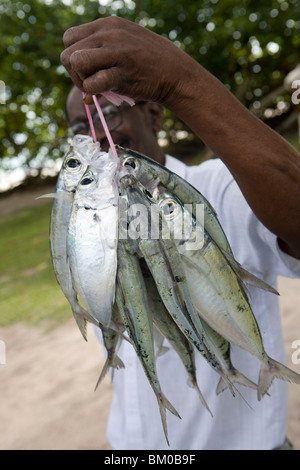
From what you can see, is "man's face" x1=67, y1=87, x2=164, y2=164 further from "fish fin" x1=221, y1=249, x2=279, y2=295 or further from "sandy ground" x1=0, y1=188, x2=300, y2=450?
"sandy ground" x1=0, y1=188, x2=300, y2=450

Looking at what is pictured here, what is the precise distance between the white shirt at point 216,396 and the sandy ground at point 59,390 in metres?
1.73

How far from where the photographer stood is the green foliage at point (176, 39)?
11.6 m

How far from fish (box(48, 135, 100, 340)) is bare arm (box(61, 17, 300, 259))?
0.55 ft

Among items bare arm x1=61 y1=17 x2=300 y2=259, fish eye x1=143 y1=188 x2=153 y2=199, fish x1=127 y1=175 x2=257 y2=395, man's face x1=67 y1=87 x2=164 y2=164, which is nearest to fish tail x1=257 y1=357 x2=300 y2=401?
fish x1=127 y1=175 x2=257 y2=395

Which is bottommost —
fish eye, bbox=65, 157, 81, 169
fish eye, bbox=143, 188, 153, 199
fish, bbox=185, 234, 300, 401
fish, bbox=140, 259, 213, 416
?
fish, bbox=140, 259, 213, 416

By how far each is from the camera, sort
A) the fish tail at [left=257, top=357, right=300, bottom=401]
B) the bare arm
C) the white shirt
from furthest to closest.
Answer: the white shirt < the fish tail at [left=257, top=357, right=300, bottom=401] < the bare arm

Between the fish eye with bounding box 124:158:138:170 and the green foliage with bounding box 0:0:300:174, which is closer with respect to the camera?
the fish eye with bounding box 124:158:138:170

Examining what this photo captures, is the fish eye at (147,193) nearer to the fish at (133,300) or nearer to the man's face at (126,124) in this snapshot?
the fish at (133,300)

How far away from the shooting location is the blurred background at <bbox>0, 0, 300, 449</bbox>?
15.0 feet

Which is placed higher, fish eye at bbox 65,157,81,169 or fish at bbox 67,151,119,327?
fish eye at bbox 65,157,81,169

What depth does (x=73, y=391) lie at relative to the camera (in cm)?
459

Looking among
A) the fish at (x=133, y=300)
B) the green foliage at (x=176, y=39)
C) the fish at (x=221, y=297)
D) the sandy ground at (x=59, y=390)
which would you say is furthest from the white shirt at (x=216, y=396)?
the green foliage at (x=176, y=39)

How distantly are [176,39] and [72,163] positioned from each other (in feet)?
41.2
